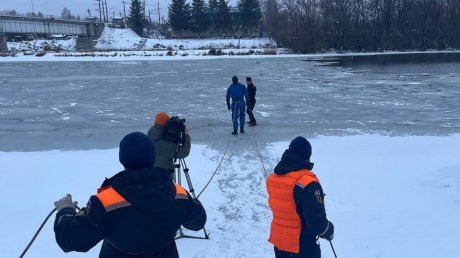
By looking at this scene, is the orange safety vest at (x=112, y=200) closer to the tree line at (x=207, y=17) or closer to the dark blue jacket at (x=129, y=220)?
the dark blue jacket at (x=129, y=220)

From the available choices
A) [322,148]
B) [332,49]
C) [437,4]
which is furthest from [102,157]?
[437,4]

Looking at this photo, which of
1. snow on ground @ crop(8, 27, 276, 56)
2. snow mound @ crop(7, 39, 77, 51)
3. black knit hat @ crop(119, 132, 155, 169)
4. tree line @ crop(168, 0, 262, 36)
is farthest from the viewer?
tree line @ crop(168, 0, 262, 36)

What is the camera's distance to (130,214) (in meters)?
2.20

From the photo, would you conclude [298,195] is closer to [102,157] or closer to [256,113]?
[102,157]

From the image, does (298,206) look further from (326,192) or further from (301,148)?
(326,192)

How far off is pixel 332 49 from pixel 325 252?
63003mm

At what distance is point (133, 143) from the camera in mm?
2336

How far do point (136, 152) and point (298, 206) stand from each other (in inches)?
57.4

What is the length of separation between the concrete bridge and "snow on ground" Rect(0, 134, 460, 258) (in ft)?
220

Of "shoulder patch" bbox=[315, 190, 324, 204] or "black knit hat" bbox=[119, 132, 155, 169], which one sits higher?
"black knit hat" bbox=[119, 132, 155, 169]

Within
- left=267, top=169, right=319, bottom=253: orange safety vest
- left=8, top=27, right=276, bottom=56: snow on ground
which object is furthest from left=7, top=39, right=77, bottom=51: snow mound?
left=267, top=169, right=319, bottom=253: orange safety vest

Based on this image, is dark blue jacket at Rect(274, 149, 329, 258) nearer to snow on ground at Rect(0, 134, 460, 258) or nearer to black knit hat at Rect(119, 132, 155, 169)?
black knit hat at Rect(119, 132, 155, 169)

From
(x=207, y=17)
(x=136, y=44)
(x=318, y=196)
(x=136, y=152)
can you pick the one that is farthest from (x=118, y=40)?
(x=136, y=152)

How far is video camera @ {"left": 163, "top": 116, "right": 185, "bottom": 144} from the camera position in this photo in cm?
484
